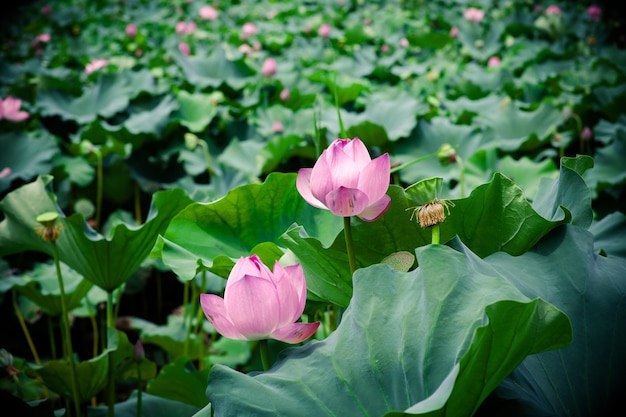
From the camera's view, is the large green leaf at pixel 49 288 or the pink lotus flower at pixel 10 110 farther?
the pink lotus flower at pixel 10 110

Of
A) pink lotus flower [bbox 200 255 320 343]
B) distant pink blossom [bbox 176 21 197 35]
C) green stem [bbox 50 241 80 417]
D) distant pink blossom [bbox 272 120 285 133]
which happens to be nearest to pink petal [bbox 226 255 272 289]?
pink lotus flower [bbox 200 255 320 343]

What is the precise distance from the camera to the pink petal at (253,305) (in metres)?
0.61

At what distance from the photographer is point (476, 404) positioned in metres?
0.54

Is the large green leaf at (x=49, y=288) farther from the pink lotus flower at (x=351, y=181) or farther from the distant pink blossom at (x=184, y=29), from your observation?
the distant pink blossom at (x=184, y=29)

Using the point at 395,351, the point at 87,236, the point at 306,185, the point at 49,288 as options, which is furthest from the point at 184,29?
the point at 395,351

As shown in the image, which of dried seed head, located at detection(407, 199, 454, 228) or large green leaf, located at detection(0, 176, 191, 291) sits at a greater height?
dried seed head, located at detection(407, 199, 454, 228)

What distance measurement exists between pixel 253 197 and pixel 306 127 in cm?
129

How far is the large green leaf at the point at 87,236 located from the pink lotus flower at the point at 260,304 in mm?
546

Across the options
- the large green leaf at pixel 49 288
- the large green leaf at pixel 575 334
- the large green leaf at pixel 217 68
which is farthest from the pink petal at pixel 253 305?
the large green leaf at pixel 217 68

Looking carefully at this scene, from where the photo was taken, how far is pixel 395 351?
588 mm

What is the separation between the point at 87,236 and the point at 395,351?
2.44 ft

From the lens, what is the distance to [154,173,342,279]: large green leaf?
950mm

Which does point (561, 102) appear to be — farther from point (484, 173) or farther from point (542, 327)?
point (542, 327)

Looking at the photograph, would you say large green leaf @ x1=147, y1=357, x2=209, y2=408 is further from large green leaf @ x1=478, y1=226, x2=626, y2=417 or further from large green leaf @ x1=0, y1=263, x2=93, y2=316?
large green leaf @ x1=478, y1=226, x2=626, y2=417
